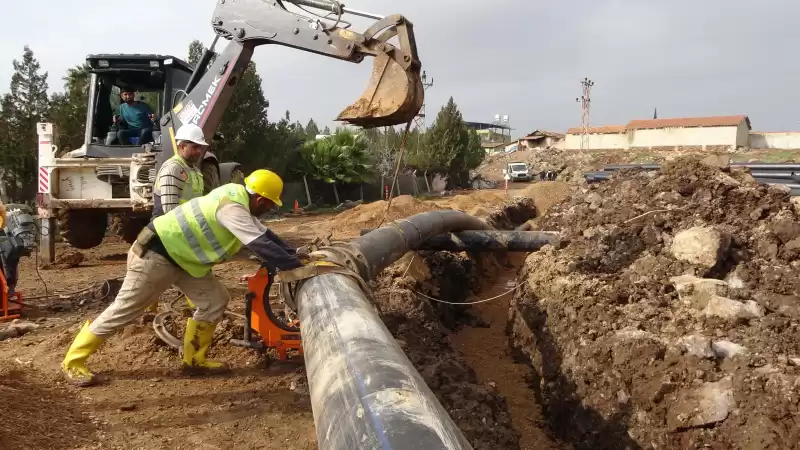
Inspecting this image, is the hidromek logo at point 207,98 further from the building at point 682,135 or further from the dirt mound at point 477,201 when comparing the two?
the building at point 682,135

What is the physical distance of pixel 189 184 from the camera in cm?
457

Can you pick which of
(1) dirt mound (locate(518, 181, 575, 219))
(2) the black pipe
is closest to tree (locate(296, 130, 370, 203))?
(1) dirt mound (locate(518, 181, 575, 219))

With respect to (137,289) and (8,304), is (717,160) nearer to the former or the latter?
(137,289)

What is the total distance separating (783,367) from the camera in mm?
3438

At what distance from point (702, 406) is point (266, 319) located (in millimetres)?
2879

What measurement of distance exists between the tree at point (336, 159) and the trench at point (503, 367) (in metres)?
15.6

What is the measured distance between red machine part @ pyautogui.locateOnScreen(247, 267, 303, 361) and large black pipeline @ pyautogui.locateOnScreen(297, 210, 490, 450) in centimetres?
70

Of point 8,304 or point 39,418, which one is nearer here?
point 39,418

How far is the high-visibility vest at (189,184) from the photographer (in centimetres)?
450

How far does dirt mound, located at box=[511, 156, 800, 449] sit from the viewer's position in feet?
11.0

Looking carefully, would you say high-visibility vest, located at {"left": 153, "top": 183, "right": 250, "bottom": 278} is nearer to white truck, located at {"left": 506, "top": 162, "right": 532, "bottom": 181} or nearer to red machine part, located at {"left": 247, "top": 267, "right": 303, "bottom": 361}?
red machine part, located at {"left": 247, "top": 267, "right": 303, "bottom": 361}

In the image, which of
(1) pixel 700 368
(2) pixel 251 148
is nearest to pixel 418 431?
(1) pixel 700 368

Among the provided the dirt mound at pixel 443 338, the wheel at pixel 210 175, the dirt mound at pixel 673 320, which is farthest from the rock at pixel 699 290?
the wheel at pixel 210 175

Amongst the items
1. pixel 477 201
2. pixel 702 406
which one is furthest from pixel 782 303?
pixel 477 201
